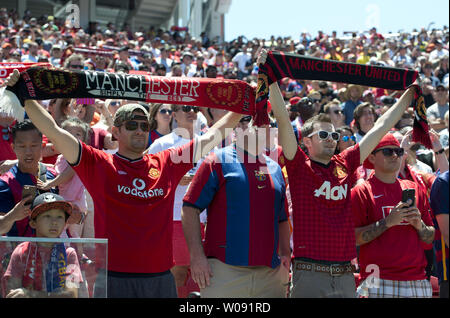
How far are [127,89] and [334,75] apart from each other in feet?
5.22

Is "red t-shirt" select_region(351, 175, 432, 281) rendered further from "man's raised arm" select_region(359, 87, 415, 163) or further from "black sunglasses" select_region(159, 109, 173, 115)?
"black sunglasses" select_region(159, 109, 173, 115)

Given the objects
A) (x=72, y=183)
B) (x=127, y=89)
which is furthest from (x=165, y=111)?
(x=127, y=89)

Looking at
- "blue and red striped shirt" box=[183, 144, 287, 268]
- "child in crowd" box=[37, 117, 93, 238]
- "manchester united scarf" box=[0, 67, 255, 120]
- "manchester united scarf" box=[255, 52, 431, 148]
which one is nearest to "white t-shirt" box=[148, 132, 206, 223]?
"child in crowd" box=[37, 117, 93, 238]

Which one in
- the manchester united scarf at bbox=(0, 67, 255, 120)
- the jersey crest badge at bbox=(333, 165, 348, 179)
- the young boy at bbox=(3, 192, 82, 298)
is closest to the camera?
the young boy at bbox=(3, 192, 82, 298)

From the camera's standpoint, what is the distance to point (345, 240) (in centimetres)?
399

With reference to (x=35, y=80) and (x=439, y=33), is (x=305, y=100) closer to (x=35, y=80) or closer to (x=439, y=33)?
(x=35, y=80)

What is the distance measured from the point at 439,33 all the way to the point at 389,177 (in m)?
23.6

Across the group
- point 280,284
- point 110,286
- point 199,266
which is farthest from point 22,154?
point 280,284

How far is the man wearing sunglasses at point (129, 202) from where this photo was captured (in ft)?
12.1

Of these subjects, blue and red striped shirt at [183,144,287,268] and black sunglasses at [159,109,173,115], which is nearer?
blue and red striped shirt at [183,144,287,268]

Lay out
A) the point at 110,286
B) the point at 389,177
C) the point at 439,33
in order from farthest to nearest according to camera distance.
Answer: the point at 439,33 < the point at 389,177 < the point at 110,286

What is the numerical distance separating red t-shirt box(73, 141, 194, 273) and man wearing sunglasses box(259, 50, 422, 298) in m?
0.85

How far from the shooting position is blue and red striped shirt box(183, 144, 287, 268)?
12.6 ft
